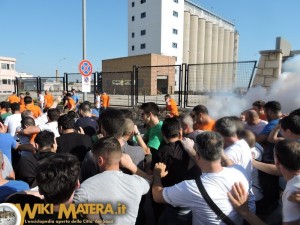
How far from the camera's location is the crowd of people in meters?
1.97

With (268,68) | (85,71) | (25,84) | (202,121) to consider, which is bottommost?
(202,121)

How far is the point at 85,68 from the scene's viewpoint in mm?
8461

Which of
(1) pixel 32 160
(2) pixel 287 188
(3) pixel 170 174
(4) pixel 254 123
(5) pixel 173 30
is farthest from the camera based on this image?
(5) pixel 173 30

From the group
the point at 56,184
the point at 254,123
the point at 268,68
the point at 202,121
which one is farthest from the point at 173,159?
the point at 268,68

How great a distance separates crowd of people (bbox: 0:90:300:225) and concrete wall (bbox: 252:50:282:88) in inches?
203

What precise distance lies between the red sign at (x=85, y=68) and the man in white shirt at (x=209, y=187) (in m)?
6.77

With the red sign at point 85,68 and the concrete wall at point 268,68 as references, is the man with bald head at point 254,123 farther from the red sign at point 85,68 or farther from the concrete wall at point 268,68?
the red sign at point 85,68

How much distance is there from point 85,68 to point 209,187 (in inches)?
280

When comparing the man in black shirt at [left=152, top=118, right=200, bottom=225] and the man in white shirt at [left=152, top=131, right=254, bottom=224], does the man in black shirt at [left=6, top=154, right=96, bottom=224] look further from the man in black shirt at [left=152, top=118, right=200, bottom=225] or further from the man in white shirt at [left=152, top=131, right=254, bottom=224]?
the man in black shirt at [left=152, top=118, right=200, bottom=225]

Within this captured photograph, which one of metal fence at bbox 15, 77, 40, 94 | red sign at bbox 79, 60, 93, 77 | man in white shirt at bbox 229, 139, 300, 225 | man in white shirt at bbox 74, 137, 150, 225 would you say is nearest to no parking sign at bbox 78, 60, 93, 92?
red sign at bbox 79, 60, 93, 77

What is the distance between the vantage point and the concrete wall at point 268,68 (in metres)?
8.49

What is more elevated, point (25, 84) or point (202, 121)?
point (25, 84)

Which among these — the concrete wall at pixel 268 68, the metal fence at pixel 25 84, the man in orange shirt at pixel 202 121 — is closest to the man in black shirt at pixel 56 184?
the man in orange shirt at pixel 202 121

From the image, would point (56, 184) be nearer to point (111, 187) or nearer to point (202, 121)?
point (111, 187)
